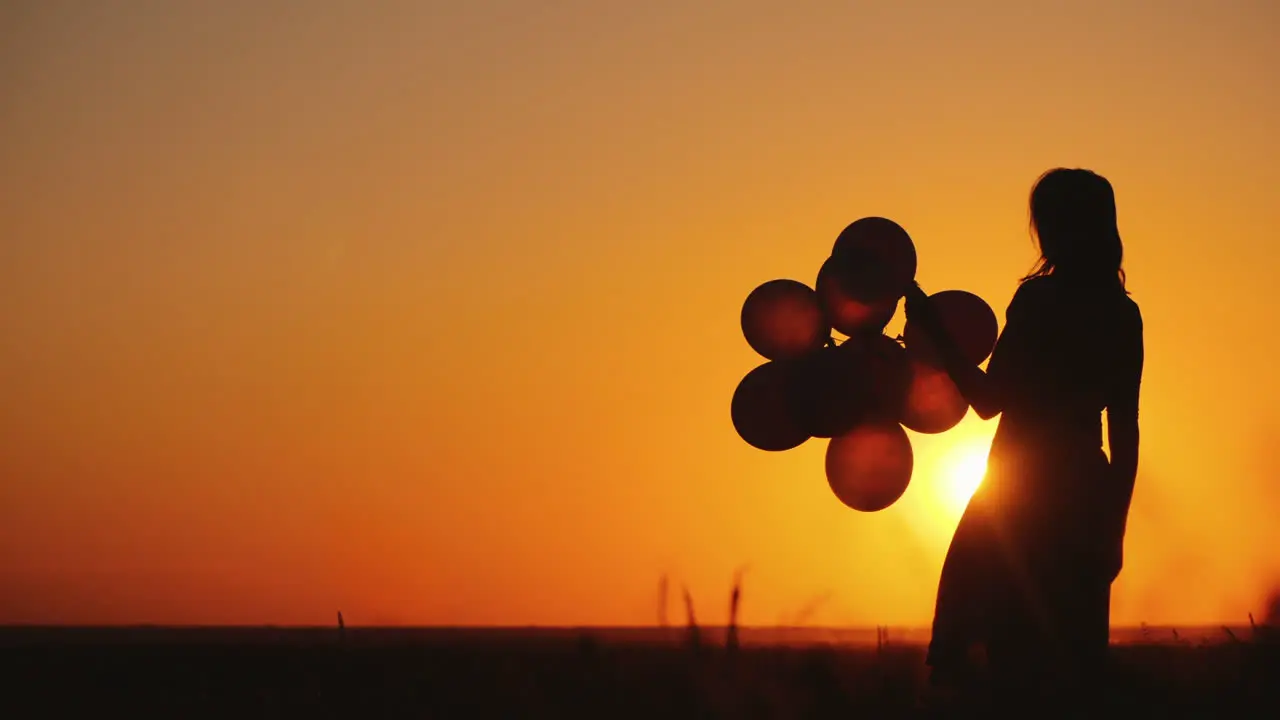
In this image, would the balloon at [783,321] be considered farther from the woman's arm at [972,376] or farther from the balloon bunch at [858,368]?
the woman's arm at [972,376]

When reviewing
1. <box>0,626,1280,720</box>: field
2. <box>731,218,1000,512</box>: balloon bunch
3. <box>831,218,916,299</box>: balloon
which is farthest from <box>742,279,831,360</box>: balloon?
<box>0,626,1280,720</box>: field

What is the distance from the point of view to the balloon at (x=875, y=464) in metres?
5.34

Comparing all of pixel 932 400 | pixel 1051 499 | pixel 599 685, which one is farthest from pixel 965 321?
pixel 599 685

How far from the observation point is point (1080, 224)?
4.31 metres

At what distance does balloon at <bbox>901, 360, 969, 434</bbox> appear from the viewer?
206 inches

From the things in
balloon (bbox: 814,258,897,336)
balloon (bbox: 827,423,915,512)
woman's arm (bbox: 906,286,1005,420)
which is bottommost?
balloon (bbox: 827,423,915,512)

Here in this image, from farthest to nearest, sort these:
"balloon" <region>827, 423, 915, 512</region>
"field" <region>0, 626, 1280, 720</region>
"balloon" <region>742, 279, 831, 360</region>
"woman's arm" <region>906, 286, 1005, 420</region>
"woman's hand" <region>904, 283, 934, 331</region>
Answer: "balloon" <region>742, 279, 831, 360</region>, "balloon" <region>827, 423, 915, 512</region>, "field" <region>0, 626, 1280, 720</region>, "woman's hand" <region>904, 283, 934, 331</region>, "woman's arm" <region>906, 286, 1005, 420</region>

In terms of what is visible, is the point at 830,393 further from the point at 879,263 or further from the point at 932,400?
the point at 879,263

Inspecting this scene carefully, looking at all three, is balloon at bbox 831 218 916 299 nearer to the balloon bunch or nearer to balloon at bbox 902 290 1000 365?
the balloon bunch

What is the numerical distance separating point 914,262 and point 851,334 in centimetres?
35

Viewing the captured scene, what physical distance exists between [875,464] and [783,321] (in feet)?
2.09

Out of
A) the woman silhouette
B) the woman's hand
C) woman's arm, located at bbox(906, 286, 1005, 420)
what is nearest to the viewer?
the woman silhouette

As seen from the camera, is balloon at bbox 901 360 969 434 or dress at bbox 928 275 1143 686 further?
balloon at bbox 901 360 969 434

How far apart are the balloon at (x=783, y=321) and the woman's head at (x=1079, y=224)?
49.5 inches
